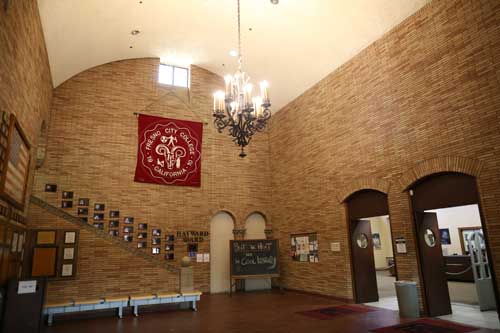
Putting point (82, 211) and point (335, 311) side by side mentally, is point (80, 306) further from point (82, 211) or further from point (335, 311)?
point (335, 311)

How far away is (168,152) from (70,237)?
3.78 metres

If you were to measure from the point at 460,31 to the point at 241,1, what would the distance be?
491 centimetres

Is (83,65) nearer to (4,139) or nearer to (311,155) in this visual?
(4,139)

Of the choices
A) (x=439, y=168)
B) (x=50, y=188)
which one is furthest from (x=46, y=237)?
(x=439, y=168)

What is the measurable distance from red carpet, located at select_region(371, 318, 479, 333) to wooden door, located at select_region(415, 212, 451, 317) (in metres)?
0.59

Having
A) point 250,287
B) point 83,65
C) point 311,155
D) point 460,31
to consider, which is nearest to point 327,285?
point 250,287

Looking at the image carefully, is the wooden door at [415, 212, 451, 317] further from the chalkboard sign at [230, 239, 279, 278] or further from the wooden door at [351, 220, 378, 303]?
the chalkboard sign at [230, 239, 279, 278]

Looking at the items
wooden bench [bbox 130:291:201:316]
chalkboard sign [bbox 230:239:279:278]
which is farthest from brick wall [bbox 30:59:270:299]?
wooden bench [bbox 130:291:201:316]

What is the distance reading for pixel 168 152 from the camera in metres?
11.2

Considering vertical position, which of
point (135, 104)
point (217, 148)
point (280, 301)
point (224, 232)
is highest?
point (135, 104)

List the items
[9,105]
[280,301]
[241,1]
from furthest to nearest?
[280,301], [241,1], [9,105]

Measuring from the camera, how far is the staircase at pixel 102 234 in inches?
350

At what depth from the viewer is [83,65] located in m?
10.4

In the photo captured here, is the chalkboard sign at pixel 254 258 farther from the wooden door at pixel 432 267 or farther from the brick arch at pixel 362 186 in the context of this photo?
the wooden door at pixel 432 267
